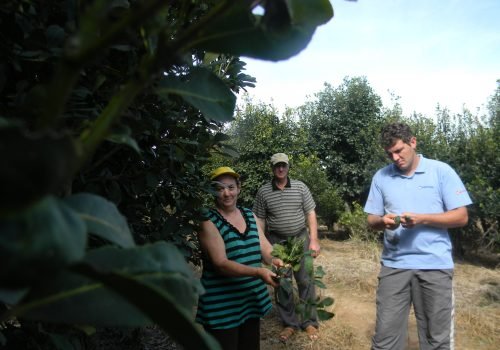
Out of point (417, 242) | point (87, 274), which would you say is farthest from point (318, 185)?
point (87, 274)

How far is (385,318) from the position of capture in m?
3.90

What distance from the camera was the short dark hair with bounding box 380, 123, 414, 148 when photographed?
393cm

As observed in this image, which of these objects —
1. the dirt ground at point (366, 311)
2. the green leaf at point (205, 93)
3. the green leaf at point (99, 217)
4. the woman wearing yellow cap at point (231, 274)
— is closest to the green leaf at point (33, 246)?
the green leaf at point (99, 217)

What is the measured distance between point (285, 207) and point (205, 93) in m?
5.33

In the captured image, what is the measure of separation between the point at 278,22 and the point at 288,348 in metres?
5.78

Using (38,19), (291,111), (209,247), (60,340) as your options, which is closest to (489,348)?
(209,247)

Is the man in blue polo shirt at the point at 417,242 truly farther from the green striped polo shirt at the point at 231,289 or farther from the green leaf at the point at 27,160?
the green leaf at the point at 27,160

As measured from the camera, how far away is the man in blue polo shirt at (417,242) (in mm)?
3691

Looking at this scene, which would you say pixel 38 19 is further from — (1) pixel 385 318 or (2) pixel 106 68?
(1) pixel 385 318

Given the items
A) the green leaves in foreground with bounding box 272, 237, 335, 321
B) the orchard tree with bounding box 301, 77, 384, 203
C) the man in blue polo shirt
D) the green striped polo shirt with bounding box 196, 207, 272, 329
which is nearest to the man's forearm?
the man in blue polo shirt

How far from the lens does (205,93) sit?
795 mm

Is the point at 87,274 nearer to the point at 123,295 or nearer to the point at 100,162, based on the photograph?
the point at 123,295

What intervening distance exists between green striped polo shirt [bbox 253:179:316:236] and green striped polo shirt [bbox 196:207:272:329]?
262 centimetres

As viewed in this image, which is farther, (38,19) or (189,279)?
(38,19)
